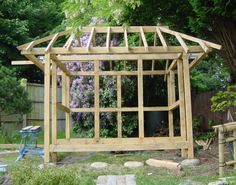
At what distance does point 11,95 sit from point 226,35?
6.55 m

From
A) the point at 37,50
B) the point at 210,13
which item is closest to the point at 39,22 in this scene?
the point at 37,50

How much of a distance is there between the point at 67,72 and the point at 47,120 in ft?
6.54

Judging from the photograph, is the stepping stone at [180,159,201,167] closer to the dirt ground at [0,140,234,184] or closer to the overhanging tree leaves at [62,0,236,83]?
the dirt ground at [0,140,234,184]

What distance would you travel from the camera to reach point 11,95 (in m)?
11.1

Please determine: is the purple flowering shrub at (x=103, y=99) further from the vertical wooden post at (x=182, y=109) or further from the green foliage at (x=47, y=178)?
the green foliage at (x=47, y=178)

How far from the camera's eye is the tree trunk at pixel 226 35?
7.02 m

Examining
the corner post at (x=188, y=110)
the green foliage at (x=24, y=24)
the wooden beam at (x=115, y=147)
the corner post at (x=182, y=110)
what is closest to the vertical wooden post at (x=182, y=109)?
the corner post at (x=182, y=110)

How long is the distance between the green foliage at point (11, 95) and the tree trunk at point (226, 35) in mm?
6162

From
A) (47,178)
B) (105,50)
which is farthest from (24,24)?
(47,178)

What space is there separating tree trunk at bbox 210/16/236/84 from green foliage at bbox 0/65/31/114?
6162 millimetres

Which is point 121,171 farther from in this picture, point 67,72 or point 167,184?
point 67,72

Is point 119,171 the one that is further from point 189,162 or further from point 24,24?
point 24,24

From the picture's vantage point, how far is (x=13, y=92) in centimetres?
1113

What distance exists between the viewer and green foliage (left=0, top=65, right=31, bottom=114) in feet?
36.0
